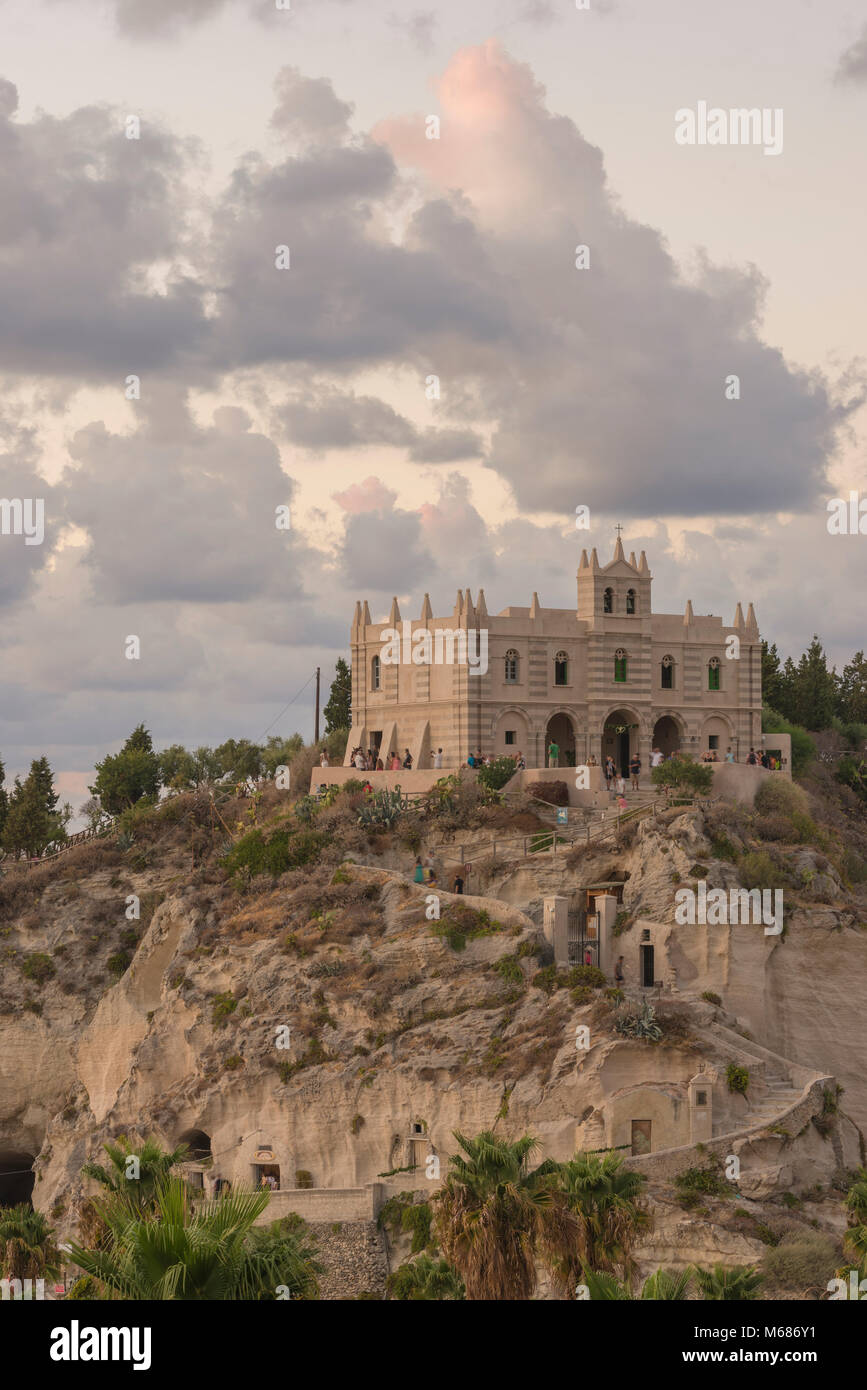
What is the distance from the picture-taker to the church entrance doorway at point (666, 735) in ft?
262

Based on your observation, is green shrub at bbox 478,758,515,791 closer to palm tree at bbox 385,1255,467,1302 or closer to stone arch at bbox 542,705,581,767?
stone arch at bbox 542,705,581,767

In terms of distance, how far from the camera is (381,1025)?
55875 millimetres

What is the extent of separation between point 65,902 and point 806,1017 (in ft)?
124

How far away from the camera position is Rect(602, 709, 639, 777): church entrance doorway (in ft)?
256

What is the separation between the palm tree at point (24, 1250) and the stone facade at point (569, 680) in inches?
1421

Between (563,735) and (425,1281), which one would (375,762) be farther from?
(425,1281)

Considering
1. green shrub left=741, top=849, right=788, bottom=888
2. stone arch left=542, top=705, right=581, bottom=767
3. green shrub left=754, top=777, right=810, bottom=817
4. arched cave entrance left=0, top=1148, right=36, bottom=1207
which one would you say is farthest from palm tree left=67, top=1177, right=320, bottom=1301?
stone arch left=542, top=705, right=581, bottom=767

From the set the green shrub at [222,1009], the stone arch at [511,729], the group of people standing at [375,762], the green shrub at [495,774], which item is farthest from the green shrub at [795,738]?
the green shrub at [222,1009]

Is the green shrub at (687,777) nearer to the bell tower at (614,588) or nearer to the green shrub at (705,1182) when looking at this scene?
the bell tower at (614,588)

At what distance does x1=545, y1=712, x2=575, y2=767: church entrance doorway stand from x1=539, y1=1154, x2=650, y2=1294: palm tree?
4578 cm

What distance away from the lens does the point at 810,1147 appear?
157 feet

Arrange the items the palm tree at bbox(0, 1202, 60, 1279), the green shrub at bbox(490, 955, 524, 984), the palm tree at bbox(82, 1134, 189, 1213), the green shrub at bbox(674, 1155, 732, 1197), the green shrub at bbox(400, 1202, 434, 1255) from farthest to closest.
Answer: the green shrub at bbox(490, 955, 524, 984), the green shrub at bbox(400, 1202, 434, 1255), the green shrub at bbox(674, 1155, 732, 1197), the palm tree at bbox(0, 1202, 60, 1279), the palm tree at bbox(82, 1134, 189, 1213)
